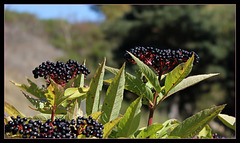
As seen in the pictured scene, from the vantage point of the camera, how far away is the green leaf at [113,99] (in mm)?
733

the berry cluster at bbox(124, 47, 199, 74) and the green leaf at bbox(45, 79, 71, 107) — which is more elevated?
the berry cluster at bbox(124, 47, 199, 74)

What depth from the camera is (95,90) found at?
79cm

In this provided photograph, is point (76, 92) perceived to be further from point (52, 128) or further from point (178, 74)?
point (178, 74)

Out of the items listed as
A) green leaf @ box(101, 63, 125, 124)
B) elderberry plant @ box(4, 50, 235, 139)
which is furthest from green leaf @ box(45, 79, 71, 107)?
green leaf @ box(101, 63, 125, 124)

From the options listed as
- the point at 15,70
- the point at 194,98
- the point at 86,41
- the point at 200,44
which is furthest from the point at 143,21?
the point at 86,41

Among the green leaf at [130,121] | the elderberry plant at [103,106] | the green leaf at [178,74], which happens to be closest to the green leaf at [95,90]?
the elderberry plant at [103,106]

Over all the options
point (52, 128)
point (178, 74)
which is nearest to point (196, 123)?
point (178, 74)

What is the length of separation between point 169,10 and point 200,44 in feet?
9.39

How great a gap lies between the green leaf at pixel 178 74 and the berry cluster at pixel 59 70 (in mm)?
281

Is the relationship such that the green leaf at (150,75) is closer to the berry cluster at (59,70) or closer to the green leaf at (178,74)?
the green leaf at (178,74)

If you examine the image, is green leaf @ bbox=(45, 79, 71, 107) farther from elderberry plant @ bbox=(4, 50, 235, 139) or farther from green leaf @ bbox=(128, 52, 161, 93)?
green leaf @ bbox=(128, 52, 161, 93)

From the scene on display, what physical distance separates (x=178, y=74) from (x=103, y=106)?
0.24 metres

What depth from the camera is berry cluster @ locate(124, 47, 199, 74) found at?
924 millimetres

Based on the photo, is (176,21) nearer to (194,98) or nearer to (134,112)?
(194,98)
